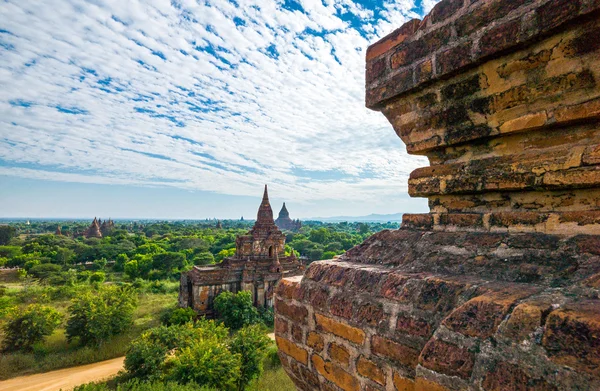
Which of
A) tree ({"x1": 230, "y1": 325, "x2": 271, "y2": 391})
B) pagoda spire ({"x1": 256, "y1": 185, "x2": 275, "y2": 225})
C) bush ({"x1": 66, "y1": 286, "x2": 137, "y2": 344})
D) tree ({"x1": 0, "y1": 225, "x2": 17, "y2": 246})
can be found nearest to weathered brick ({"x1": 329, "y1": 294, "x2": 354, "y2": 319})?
tree ({"x1": 230, "y1": 325, "x2": 271, "y2": 391})

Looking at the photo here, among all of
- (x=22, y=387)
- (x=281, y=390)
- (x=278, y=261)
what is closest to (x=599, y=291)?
(x=281, y=390)

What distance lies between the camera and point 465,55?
1891 millimetres

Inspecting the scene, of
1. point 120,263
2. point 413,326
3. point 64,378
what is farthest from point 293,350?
point 120,263

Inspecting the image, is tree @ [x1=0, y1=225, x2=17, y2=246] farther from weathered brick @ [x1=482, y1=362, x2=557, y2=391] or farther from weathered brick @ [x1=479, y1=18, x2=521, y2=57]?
weathered brick @ [x1=482, y1=362, x2=557, y2=391]

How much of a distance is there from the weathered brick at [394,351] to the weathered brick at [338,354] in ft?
0.78

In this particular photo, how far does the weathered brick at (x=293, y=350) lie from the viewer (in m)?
2.31

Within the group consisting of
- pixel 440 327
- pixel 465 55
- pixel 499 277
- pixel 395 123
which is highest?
pixel 465 55

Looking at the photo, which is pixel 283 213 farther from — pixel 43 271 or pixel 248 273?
pixel 248 273

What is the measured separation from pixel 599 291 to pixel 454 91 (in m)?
1.25

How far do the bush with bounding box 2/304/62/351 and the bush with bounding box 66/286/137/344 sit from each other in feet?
3.71

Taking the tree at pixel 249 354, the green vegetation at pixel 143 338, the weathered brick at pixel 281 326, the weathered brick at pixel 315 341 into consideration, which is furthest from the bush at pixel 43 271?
the weathered brick at pixel 315 341

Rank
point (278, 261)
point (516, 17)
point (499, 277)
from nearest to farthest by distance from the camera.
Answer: point (499, 277) < point (516, 17) < point (278, 261)

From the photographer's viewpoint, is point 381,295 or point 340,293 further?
point 340,293

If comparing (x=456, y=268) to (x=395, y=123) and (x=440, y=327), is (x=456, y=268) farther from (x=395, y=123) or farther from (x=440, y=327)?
(x=395, y=123)
